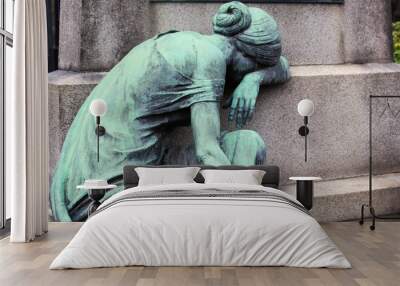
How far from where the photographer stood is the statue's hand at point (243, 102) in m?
6.61

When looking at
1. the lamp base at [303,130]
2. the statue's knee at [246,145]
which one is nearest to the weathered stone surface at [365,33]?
the lamp base at [303,130]

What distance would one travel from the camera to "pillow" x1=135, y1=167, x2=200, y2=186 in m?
6.03

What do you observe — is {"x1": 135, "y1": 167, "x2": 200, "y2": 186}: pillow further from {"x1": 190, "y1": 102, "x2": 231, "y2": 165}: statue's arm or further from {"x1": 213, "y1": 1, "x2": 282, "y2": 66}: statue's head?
{"x1": 213, "y1": 1, "x2": 282, "y2": 66}: statue's head

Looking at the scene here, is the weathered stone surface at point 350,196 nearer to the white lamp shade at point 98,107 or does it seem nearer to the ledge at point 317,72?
the ledge at point 317,72

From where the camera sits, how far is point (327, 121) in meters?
6.80

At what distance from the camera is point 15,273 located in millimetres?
3865

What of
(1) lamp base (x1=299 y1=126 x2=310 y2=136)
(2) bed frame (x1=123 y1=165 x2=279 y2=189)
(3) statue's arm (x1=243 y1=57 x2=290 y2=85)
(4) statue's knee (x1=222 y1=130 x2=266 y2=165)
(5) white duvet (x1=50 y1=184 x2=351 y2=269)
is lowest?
(5) white duvet (x1=50 y1=184 x2=351 y2=269)

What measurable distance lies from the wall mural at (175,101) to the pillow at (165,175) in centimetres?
32

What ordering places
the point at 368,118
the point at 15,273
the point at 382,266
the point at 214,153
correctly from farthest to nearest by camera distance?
the point at 368,118 → the point at 214,153 → the point at 382,266 → the point at 15,273

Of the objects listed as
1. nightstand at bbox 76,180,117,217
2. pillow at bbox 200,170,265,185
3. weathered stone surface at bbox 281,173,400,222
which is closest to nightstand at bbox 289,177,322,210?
weathered stone surface at bbox 281,173,400,222

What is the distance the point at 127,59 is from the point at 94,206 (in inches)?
66.7

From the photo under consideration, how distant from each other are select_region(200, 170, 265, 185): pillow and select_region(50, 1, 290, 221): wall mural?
0.35m

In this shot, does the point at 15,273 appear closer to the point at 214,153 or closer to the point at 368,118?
the point at 214,153

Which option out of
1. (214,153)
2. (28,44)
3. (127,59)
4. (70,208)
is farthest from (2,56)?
(214,153)
